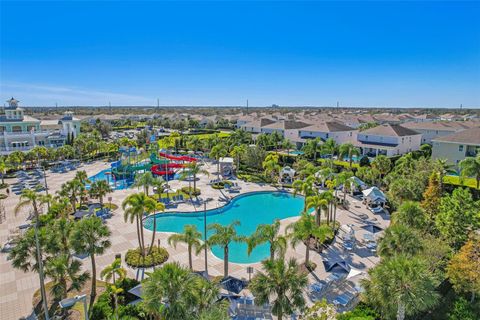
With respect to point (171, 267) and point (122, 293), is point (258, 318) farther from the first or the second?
point (122, 293)

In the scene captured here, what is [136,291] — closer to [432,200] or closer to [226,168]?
[432,200]

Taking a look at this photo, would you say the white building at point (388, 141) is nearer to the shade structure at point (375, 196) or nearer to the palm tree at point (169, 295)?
the shade structure at point (375, 196)

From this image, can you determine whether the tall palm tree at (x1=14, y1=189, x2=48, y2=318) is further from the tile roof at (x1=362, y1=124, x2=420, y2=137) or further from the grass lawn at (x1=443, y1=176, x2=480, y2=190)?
the tile roof at (x1=362, y1=124, x2=420, y2=137)

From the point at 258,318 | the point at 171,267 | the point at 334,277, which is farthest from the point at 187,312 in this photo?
the point at 334,277

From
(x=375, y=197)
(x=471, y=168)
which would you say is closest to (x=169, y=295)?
(x=375, y=197)

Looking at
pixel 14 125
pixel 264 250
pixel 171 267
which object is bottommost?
pixel 264 250

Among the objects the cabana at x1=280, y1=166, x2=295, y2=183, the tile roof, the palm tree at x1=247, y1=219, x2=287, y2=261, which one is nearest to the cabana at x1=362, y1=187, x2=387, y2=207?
the cabana at x1=280, y1=166, x2=295, y2=183
